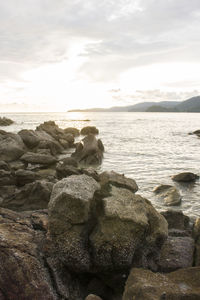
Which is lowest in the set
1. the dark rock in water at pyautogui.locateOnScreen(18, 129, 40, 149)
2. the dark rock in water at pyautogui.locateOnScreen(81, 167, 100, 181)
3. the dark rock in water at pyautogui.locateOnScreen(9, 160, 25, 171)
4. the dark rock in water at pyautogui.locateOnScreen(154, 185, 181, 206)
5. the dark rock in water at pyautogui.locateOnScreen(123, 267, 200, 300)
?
the dark rock in water at pyautogui.locateOnScreen(154, 185, 181, 206)

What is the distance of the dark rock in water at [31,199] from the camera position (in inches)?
512

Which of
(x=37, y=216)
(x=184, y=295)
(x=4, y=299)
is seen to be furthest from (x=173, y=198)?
(x=4, y=299)

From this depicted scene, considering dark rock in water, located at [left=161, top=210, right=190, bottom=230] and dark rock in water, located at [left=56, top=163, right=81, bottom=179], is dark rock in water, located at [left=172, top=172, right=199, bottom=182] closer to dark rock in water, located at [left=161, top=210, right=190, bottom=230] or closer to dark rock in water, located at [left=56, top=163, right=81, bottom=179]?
dark rock in water, located at [left=56, top=163, right=81, bottom=179]

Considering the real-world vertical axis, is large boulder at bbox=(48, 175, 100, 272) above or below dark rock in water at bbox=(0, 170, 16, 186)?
above

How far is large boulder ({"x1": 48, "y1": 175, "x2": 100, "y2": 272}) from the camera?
7430 millimetres

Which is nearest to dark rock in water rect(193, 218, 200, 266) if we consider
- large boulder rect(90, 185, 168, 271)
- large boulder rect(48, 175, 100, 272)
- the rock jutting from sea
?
the rock jutting from sea

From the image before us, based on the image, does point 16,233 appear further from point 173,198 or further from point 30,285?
point 173,198

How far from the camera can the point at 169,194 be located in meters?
18.3

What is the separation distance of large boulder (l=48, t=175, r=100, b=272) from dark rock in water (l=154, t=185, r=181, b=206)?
1056 centimetres

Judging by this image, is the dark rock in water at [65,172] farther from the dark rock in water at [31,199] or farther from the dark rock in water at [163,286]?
the dark rock in water at [163,286]

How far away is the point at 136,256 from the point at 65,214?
99.9 inches

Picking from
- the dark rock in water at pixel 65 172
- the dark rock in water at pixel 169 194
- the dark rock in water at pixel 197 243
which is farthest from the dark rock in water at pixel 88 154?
the dark rock in water at pixel 197 243

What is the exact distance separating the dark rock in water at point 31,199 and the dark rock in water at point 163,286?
7.25 m

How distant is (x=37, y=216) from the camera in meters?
10.0
